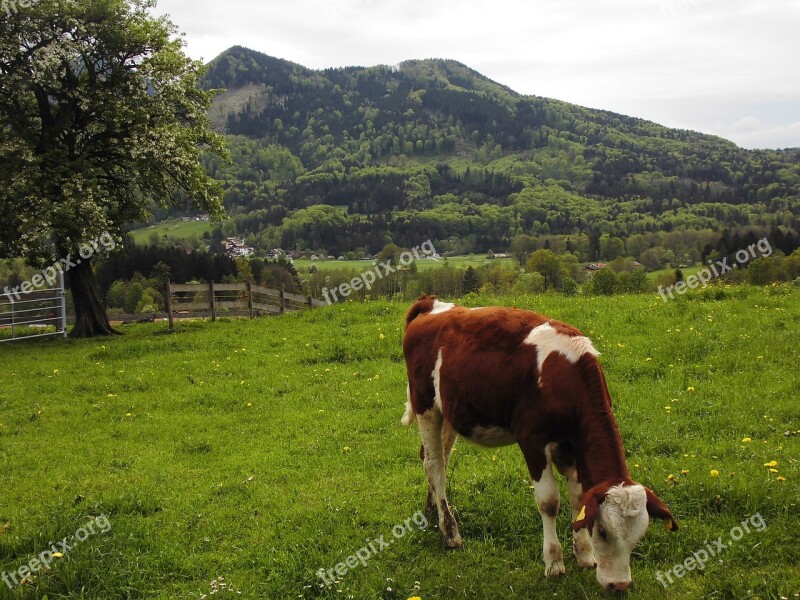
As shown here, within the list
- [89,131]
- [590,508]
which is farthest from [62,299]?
[590,508]

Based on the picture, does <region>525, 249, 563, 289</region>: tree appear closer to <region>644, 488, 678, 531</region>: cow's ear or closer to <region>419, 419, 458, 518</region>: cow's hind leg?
<region>419, 419, 458, 518</region>: cow's hind leg

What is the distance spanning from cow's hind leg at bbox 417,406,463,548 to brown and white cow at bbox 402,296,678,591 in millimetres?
12

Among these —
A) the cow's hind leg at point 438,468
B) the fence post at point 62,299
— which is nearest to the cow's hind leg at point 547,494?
the cow's hind leg at point 438,468

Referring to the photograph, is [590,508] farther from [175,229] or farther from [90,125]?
[175,229]

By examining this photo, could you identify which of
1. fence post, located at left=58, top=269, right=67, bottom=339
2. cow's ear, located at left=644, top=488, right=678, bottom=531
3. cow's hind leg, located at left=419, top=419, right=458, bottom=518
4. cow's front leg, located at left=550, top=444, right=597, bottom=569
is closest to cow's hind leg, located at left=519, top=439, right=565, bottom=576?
cow's front leg, located at left=550, top=444, right=597, bottom=569

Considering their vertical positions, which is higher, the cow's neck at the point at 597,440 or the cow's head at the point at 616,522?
the cow's neck at the point at 597,440

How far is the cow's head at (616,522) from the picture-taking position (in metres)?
4.71

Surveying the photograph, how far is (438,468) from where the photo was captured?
22.3 feet

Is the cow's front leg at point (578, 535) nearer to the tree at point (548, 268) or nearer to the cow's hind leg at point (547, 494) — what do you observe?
the cow's hind leg at point (547, 494)

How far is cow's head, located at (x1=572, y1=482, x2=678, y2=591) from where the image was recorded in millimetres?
4707

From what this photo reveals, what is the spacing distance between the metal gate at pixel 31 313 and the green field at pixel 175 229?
142m

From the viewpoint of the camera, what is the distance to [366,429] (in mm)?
10789

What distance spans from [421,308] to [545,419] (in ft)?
9.63

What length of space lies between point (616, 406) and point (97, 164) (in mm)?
23257
